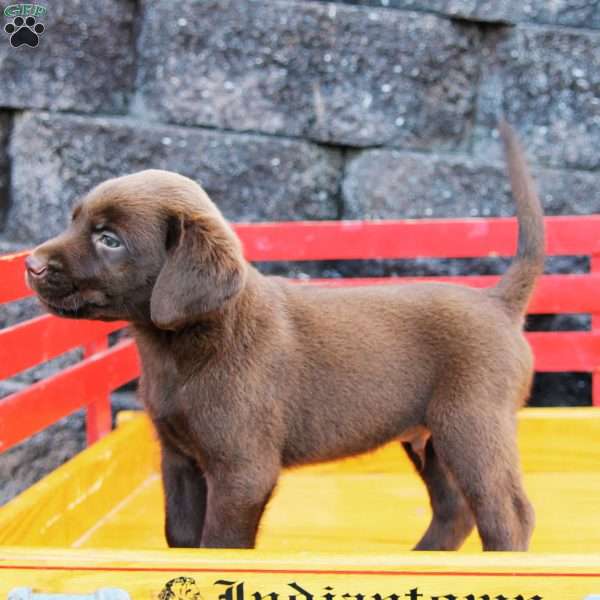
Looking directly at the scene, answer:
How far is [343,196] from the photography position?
4301 millimetres

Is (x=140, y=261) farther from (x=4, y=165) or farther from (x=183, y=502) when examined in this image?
(x=4, y=165)

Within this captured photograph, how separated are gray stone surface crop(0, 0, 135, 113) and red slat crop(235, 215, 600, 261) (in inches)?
38.2

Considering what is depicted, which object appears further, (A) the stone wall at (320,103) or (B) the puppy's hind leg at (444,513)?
(A) the stone wall at (320,103)

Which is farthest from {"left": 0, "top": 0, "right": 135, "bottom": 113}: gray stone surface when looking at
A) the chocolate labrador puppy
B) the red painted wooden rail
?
the chocolate labrador puppy

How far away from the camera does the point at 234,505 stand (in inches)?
93.0

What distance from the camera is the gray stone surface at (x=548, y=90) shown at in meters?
4.14

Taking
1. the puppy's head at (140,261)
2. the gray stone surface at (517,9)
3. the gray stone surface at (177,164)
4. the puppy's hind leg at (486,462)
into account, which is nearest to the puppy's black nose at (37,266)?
the puppy's head at (140,261)

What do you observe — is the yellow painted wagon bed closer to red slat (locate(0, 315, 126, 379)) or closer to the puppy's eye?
red slat (locate(0, 315, 126, 379))

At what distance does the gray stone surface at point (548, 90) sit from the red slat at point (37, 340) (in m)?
1.86

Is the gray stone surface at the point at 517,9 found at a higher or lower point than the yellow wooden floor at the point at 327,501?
higher

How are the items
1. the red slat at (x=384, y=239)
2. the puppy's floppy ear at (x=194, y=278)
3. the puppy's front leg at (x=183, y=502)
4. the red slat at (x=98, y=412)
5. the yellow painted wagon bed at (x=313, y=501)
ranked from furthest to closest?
the red slat at (x=384, y=239) < the red slat at (x=98, y=412) < the puppy's front leg at (x=183, y=502) < the puppy's floppy ear at (x=194, y=278) < the yellow painted wagon bed at (x=313, y=501)

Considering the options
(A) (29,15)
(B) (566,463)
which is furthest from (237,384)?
(A) (29,15)

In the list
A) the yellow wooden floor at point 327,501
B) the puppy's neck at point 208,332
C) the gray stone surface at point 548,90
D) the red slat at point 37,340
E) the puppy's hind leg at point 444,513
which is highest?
the gray stone surface at point 548,90

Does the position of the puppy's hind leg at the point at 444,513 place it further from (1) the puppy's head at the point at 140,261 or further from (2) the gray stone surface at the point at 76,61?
(2) the gray stone surface at the point at 76,61
